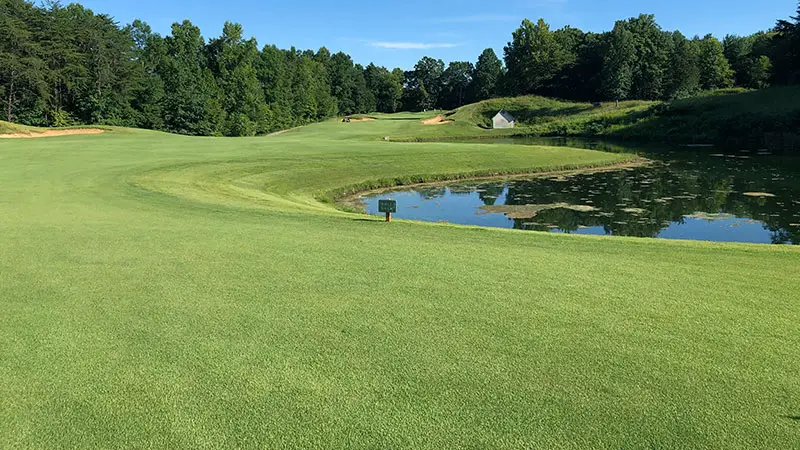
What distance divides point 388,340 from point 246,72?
85913mm

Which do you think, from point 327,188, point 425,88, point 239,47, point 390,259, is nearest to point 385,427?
point 390,259

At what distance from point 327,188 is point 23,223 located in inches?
606

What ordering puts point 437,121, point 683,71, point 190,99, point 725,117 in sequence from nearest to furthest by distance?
point 725,117, point 190,99, point 437,121, point 683,71

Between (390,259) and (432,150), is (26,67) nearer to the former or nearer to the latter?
(432,150)

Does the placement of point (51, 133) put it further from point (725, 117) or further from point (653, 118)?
point (725, 117)

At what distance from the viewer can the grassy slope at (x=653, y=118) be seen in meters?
56.2

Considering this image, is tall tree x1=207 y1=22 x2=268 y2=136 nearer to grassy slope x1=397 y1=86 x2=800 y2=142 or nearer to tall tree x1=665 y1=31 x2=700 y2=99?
grassy slope x1=397 y1=86 x2=800 y2=142

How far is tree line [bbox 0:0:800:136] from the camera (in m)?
66.4

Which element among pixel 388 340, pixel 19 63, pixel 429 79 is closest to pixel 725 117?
pixel 388 340

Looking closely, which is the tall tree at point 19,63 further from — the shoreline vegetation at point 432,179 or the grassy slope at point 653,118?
the shoreline vegetation at point 432,179

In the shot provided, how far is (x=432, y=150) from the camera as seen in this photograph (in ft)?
120

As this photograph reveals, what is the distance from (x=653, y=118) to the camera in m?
67.4

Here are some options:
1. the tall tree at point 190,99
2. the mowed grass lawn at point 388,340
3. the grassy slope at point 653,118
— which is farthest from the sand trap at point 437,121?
the mowed grass lawn at point 388,340

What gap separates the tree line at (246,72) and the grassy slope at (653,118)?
8.99 meters
